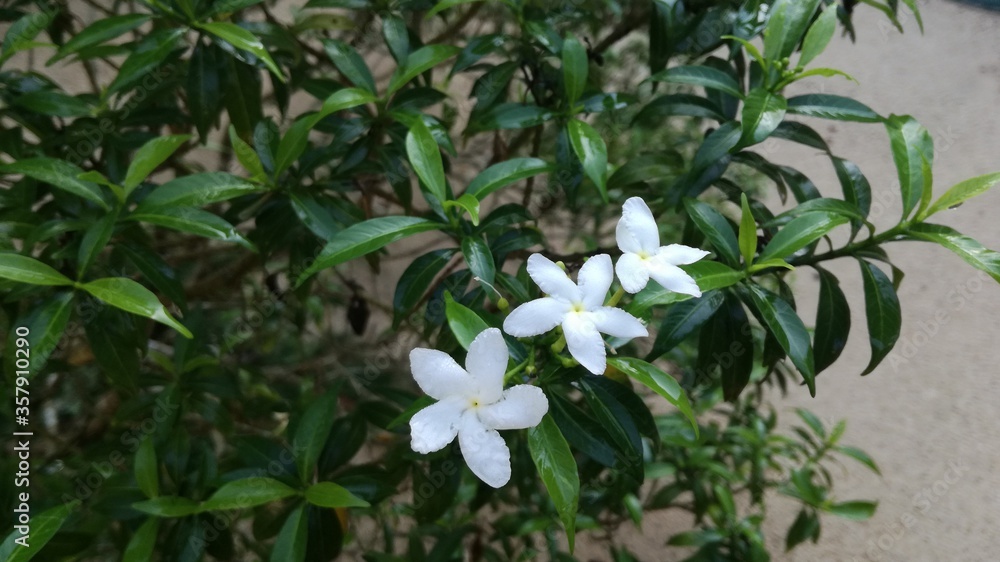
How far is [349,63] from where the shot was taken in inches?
32.9

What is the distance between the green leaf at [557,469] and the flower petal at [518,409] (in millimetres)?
52

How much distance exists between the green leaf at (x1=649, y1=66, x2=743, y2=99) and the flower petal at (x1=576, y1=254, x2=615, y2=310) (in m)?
0.33

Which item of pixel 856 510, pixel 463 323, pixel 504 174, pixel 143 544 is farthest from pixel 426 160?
pixel 856 510

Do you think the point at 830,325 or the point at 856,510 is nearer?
the point at 830,325

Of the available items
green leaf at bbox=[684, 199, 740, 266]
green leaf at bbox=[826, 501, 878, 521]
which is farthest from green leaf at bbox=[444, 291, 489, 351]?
green leaf at bbox=[826, 501, 878, 521]

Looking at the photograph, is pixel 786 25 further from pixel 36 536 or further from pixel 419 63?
pixel 36 536

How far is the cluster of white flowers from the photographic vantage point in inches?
18.1

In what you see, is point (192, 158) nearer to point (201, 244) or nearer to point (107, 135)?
point (201, 244)

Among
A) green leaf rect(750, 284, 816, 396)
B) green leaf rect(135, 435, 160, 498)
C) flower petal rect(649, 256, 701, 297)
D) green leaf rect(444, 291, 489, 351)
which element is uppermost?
flower petal rect(649, 256, 701, 297)

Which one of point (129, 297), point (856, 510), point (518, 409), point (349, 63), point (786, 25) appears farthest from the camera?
point (856, 510)

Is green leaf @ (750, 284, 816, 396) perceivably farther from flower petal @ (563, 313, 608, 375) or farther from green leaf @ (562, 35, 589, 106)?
green leaf @ (562, 35, 589, 106)

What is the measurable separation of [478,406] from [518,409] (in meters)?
0.03

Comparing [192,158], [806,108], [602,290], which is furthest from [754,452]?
[192,158]

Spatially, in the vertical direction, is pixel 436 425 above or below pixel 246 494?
above
